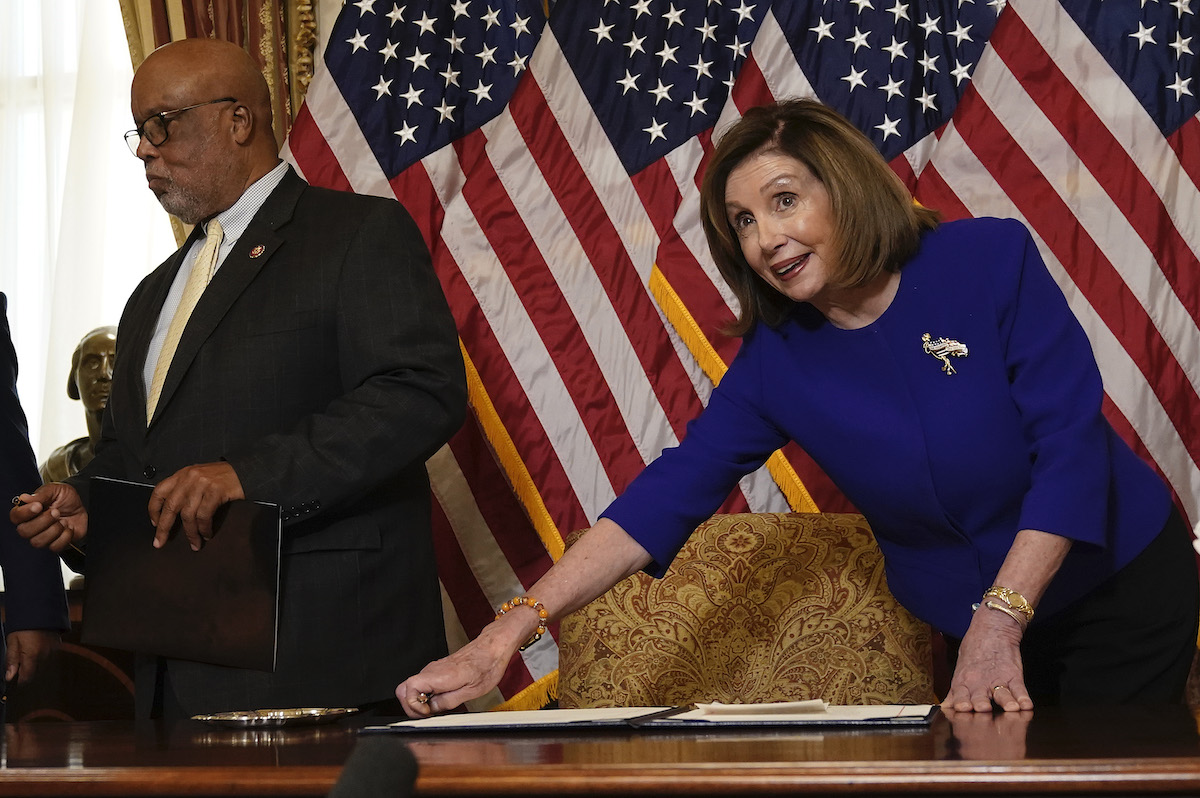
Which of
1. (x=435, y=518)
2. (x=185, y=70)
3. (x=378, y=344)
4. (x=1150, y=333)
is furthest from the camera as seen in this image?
(x=435, y=518)

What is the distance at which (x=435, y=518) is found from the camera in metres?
3.57

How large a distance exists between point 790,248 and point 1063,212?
4.93 ft

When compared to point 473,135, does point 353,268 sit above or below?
below

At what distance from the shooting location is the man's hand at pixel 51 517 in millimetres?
2348

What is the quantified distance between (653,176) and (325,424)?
158 centimetres

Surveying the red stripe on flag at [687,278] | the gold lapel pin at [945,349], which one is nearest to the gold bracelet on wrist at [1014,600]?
the gold lapel pin at [945,349]

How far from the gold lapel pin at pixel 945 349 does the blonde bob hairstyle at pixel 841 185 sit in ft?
0.45

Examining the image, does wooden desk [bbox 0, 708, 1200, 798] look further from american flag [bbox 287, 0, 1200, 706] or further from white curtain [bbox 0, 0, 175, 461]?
white curtain [bbox 0, 0, 175, 461]

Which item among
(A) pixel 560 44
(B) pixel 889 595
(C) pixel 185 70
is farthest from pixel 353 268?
(A) pixel 560 44

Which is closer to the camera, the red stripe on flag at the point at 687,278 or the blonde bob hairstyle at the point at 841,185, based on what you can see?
the blonde bob hairstyle at the point at 841,185

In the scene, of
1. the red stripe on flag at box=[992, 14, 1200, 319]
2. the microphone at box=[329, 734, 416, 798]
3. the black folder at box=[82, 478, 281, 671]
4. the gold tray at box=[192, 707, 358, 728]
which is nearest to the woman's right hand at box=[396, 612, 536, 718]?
the gold tray at box=[192, 707, 358, 728]

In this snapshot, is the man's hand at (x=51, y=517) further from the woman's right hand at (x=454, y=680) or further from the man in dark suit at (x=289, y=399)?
the woman's right hand at (x=454, y=680)

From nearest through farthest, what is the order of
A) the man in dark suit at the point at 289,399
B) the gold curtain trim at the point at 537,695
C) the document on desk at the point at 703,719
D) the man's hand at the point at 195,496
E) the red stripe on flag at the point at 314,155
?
the document on desk at the point at 703,719 → the man's hand at the point at 195,496 → the man in dark suit at the point at 289,399 → the gold curtain trim at the point at 537,695 → the red stripe on flag at the point at 314,155

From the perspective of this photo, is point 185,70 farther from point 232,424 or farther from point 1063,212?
point 1063,212
